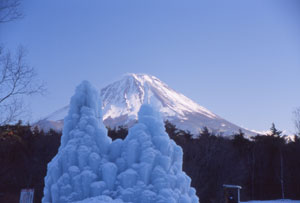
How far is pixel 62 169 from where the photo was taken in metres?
5.98

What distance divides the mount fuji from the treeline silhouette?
2609 centimetres

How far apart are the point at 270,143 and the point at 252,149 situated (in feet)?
7.06

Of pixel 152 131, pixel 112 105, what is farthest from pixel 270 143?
pixel 112 105

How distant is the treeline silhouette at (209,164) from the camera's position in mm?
20281

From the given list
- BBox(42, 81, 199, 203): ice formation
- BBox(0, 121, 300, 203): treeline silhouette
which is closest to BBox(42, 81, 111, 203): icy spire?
BBox(42, 81, 199, 203): ice formation

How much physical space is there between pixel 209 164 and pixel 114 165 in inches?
725

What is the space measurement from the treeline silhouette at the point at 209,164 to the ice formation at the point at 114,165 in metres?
11.1

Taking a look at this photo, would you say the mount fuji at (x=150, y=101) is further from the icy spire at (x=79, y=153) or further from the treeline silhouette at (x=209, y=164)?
the icy spire at (x=79, y=153)

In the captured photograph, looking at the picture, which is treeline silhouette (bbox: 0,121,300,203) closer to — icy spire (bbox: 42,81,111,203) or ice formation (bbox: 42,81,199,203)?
icy spire (bbox: 42,81,111,203)

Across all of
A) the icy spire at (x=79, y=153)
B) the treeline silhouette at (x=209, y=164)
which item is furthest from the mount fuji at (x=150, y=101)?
the icy spire at (x=79, y=153)

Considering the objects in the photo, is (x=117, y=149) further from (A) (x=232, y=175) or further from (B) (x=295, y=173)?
(B) (x=295, y=173)

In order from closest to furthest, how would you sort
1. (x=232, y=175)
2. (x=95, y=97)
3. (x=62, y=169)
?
1. (x=62, y=169)
2. (x=95, y=97)
3. (x=232, y=175)

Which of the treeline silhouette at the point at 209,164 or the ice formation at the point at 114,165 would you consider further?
the treeline silhouette at the point at 209,164

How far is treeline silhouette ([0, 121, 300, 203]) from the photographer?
20281 millimetres
